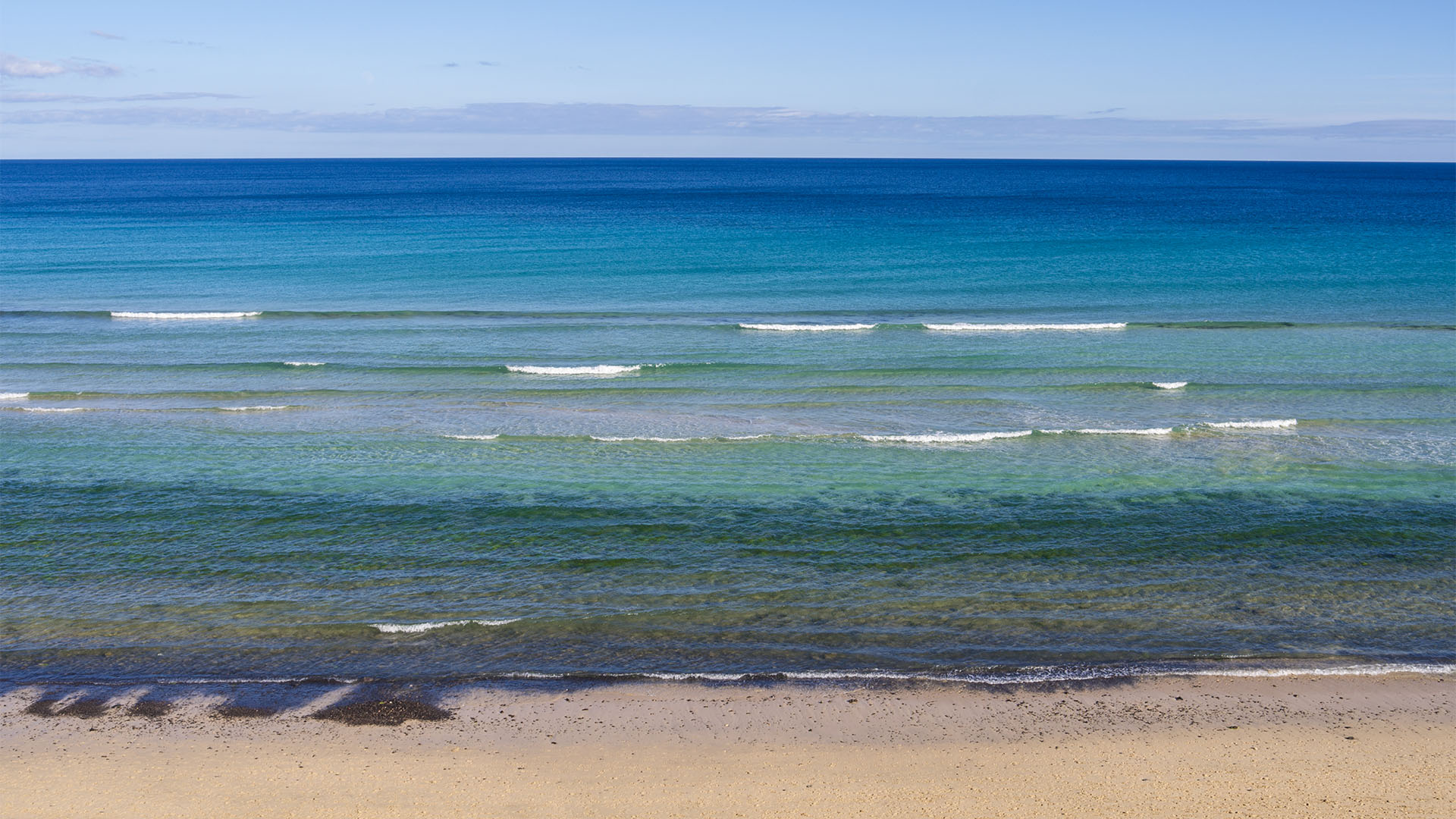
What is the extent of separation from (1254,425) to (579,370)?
523 inches

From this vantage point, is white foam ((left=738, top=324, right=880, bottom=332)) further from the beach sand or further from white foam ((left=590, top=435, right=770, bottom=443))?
the beach sand

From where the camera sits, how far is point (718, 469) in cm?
1653

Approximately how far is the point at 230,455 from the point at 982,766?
523 inches

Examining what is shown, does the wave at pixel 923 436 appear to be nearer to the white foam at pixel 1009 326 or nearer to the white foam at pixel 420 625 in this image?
the white foam at pixel 420 625

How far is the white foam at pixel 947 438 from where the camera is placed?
1800 centimetres

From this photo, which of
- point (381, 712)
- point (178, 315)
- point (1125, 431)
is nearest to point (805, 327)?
point (1125, 431)

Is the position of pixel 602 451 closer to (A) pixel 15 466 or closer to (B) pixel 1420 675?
(A) pixel 15 466

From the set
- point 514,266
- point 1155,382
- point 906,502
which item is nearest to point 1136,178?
point 514,266

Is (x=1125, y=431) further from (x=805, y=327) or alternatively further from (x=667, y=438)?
(x=805, y=327)

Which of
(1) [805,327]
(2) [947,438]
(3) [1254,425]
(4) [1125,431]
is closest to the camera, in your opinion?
(2) [947,438]

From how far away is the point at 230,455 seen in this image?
17.2m

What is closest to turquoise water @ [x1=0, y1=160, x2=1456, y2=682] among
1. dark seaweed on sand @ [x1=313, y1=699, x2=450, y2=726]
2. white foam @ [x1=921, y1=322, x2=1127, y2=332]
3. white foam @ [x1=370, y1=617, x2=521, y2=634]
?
white foam @ [x1=370, y1=617, x2=521, y2=634]

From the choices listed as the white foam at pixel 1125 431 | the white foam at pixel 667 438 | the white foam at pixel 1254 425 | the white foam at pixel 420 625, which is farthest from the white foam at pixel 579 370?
the white foam at pixel 420 625

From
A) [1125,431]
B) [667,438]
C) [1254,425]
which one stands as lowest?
[667,438]
